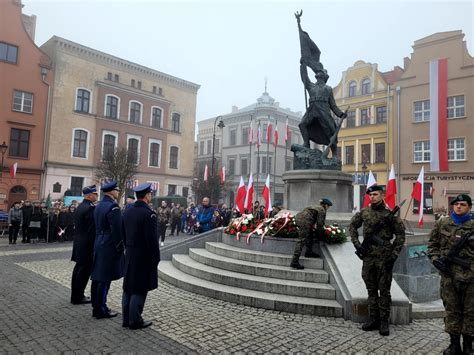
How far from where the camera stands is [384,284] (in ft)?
17.1

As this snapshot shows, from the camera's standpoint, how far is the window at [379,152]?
3438cm

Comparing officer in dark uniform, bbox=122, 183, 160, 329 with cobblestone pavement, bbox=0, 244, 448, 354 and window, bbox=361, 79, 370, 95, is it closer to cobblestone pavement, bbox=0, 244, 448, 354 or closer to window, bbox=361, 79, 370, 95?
cobblestone pavement, bbox=0, 244, 448, 354

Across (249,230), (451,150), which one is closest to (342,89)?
(451,150)

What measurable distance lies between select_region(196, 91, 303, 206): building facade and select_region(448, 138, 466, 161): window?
2311 cm

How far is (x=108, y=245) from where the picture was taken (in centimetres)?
558

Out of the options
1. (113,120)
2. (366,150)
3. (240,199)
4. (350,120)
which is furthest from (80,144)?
(366,150)

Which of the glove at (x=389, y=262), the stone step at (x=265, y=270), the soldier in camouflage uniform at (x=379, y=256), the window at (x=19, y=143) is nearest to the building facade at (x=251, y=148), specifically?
the window at (x=19, y=143)

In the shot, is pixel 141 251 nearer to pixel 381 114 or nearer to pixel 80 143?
pixel 80 143

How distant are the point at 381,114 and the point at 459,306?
110ft

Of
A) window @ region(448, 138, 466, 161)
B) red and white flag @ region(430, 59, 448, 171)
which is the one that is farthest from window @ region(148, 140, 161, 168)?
window @ region(448, 138, 466, 161)

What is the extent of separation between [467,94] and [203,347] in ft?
107

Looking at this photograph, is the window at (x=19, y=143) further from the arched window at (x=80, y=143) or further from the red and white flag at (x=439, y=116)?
the red and white flag at (x=439, y=116)

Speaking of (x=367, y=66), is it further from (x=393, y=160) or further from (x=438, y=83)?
(x=393, y=160)

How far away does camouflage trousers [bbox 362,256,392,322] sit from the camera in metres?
5.20
